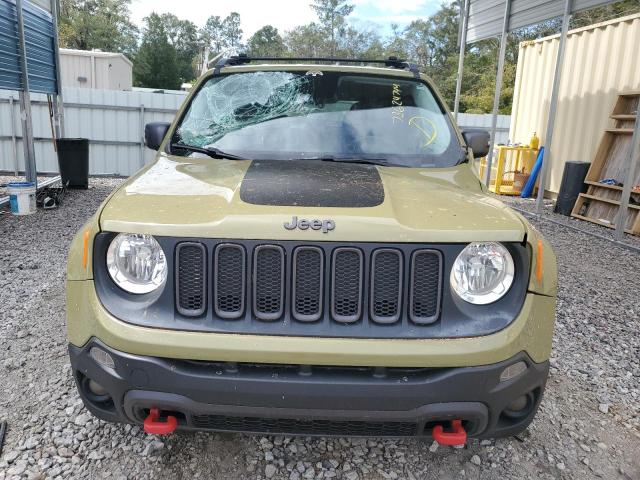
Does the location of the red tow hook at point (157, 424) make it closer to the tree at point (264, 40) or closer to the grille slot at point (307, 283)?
the grille slot at point (307, 283)

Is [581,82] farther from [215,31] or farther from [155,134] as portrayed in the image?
[215,31]

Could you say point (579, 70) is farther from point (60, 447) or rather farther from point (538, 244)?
point (60, 447)

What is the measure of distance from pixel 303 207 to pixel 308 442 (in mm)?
1313

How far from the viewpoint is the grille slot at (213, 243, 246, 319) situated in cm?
200

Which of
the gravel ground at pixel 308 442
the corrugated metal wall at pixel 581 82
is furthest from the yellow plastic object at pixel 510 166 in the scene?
the gravel ground at pixel 308 442

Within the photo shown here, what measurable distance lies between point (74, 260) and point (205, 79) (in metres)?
2.00

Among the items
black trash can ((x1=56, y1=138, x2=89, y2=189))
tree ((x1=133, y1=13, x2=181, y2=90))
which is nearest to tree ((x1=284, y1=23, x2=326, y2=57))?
tree ((x1=133, y1=13, x2=181, y2=90))

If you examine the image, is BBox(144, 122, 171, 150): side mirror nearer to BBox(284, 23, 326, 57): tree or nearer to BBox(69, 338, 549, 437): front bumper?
BBox(69, 338, 549, 437): front bumper

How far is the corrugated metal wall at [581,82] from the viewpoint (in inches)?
384

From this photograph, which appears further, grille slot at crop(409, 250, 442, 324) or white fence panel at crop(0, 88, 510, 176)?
white fence panel at crop(0, 88, 510, 176)

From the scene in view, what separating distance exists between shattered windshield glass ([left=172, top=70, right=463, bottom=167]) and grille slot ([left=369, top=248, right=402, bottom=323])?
1.22 metres

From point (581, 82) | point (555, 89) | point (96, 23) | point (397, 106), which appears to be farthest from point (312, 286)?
point (96, 23)

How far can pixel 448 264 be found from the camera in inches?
79.4

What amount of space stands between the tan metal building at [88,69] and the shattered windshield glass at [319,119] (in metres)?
22.7
